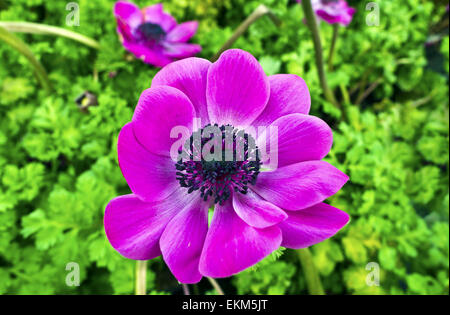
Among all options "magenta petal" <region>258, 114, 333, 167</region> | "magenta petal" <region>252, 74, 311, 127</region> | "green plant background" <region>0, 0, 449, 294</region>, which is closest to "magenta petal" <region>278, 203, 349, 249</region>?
"magenta petal" <region>258, 114, 333, 167</region>

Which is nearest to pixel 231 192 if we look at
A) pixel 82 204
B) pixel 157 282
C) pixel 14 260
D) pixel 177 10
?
pixel 82 204

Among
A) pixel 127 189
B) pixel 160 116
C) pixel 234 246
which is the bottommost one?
pixel 127 189

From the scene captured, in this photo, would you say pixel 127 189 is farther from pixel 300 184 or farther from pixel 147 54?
pixel 300 184

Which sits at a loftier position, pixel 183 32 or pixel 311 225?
pixel 183 32

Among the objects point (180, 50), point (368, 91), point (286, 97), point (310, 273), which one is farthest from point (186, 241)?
point (368, 91)

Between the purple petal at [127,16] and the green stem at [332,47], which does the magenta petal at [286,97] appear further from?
the green stem at [332,47]

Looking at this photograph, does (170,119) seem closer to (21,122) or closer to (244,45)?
(244,45)

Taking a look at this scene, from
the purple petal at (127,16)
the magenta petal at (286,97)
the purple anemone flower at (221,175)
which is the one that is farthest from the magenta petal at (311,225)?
the purple petal at (127,16)
